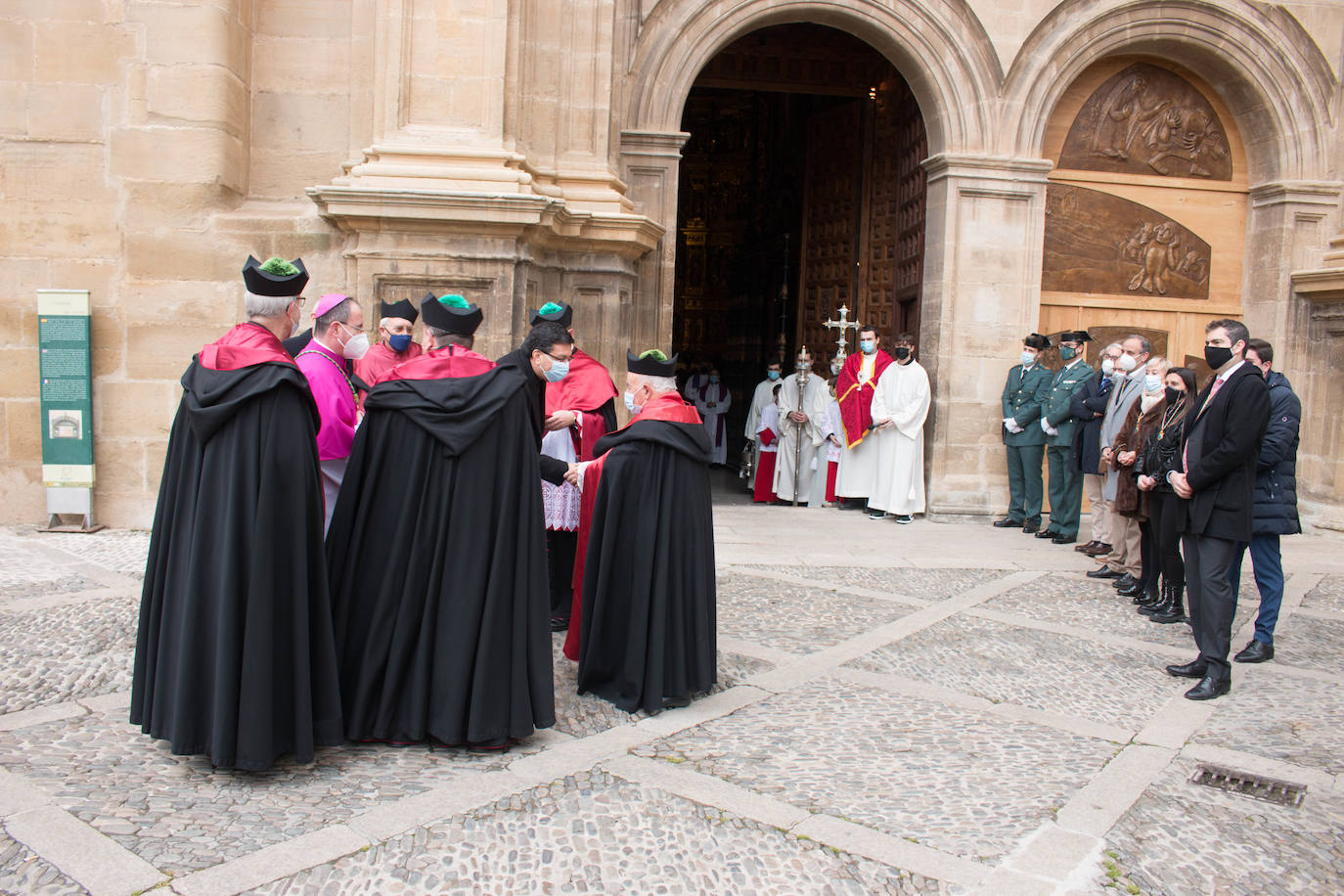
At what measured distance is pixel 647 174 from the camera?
394 inches

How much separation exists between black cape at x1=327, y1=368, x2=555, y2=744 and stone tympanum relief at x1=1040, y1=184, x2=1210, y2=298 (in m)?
8.31

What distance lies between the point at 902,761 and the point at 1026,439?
6.30 m

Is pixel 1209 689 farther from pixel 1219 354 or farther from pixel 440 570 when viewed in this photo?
pixel 440 570

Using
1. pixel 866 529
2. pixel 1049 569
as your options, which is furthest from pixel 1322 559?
pixel 866 529

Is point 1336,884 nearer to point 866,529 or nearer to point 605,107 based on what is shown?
point 866,529

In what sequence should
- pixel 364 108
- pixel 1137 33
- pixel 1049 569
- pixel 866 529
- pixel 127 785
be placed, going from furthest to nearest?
pixel 1137 33 → pixel 866 529 → pixel 364 108 → pixel 1049 569 → pixel 127 785

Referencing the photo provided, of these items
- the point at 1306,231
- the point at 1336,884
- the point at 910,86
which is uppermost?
the point at 910,86

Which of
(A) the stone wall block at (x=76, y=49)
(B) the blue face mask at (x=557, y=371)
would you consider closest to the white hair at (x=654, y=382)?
(B) the blue face mask at (x=557, y=371)

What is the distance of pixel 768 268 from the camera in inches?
656

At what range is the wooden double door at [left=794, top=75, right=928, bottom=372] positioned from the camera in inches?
450

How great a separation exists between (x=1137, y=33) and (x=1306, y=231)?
2.66m

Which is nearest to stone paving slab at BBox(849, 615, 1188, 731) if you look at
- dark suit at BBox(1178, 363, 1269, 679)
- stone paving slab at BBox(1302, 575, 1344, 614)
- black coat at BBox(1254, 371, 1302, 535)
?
dark suit at BBox(1178, 363, 1269, 679)

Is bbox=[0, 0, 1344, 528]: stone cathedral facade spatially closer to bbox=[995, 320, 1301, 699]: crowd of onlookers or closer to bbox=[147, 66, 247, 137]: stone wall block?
bbox=[147, 66, 247, 137]: stone wall block

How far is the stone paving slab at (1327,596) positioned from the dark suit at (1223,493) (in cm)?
257
